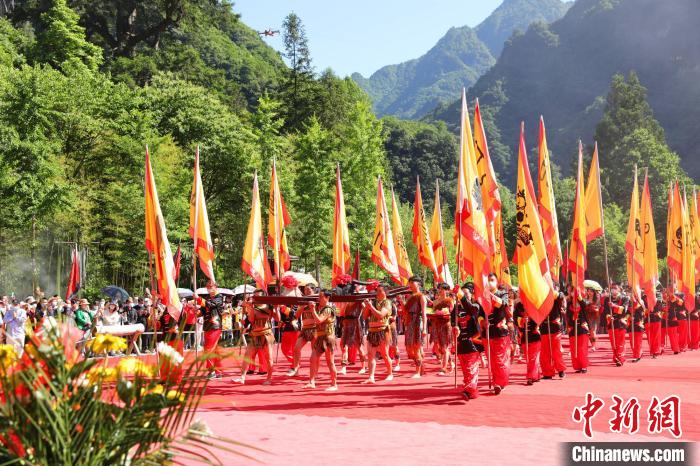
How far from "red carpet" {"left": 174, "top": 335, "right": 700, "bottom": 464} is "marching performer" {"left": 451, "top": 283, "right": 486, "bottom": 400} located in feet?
0.86

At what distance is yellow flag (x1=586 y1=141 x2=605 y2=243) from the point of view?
18.2 m

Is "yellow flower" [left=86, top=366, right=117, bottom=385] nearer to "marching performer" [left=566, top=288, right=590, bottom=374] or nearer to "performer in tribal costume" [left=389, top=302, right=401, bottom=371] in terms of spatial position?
"performer in tribal costume" [left=389, top=302, right=401, bottom=371]

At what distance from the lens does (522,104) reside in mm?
153000

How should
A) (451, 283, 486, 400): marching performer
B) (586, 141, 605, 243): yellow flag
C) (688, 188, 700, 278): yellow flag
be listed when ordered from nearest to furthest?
(451, 283, 486, 400): marching performer < (586, 141, 605, 243): yellow flag < (688, 188, 700, 278): yellow flag

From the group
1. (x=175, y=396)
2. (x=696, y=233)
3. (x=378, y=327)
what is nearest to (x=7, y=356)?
(x=175, y=396)

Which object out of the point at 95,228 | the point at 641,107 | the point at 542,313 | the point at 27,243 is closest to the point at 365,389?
the point at 542,313

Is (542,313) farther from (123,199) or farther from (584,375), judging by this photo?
(123,199)

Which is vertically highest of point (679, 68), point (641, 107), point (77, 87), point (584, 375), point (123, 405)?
point (679, 68)

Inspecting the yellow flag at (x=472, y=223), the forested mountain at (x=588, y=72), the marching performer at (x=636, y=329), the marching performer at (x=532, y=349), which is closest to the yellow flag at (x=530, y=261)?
the yellow flag at (x=472, y=223)

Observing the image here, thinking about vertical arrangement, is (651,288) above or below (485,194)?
below

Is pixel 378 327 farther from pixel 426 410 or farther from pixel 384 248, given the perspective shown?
pixel 384 248

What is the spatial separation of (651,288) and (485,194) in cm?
852

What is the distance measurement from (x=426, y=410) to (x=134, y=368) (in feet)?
24.9

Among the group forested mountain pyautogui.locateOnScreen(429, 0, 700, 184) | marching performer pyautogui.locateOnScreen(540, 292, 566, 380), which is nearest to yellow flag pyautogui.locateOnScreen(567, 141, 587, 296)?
marching performer pyautogui.locateOnScreen(540, 292, 566, 380)
